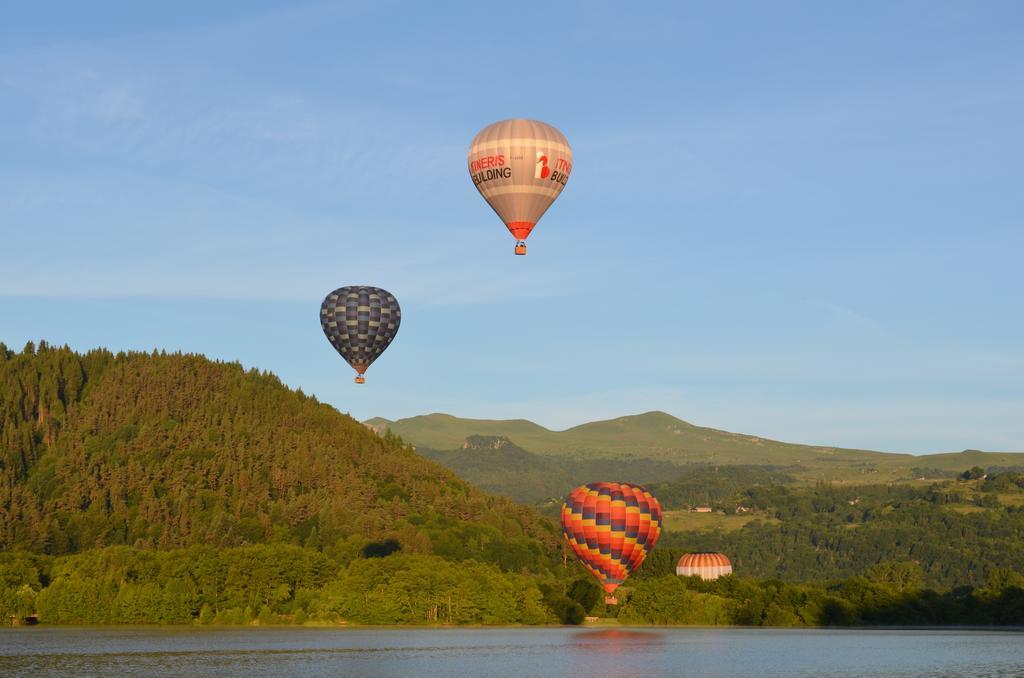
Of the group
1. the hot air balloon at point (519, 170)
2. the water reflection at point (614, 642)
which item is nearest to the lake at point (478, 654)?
the water reflection at point (614, 642)

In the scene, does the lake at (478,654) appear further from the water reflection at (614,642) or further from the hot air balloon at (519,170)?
the hot air balloon at (519,170)

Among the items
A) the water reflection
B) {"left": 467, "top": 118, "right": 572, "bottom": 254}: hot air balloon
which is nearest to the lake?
the water reflection

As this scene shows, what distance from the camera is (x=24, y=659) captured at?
136 metres

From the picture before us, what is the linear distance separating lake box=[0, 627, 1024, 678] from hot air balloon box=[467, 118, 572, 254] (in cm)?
4228

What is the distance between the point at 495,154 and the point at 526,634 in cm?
8153

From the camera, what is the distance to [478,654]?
490 feet

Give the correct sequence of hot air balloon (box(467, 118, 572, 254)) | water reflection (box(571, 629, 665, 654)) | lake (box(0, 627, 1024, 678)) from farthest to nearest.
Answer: water reflection (box(571, 629, 665, 654)), hot air balloon (box(467, 118, 572, 254)), lake (box(0, 627, 1024, 678))

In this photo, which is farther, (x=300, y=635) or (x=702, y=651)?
(x=300, y=635)

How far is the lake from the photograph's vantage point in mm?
126688

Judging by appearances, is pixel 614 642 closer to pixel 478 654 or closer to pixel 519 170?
pixel 478 654

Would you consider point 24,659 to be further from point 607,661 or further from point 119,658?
point 607,661

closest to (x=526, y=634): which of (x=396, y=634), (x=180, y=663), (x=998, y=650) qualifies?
(x=396, y=634)

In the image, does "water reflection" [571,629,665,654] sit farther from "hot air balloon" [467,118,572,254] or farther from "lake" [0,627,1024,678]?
"hot air balloon" [467,118,572,254]

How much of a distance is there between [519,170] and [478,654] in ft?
166
